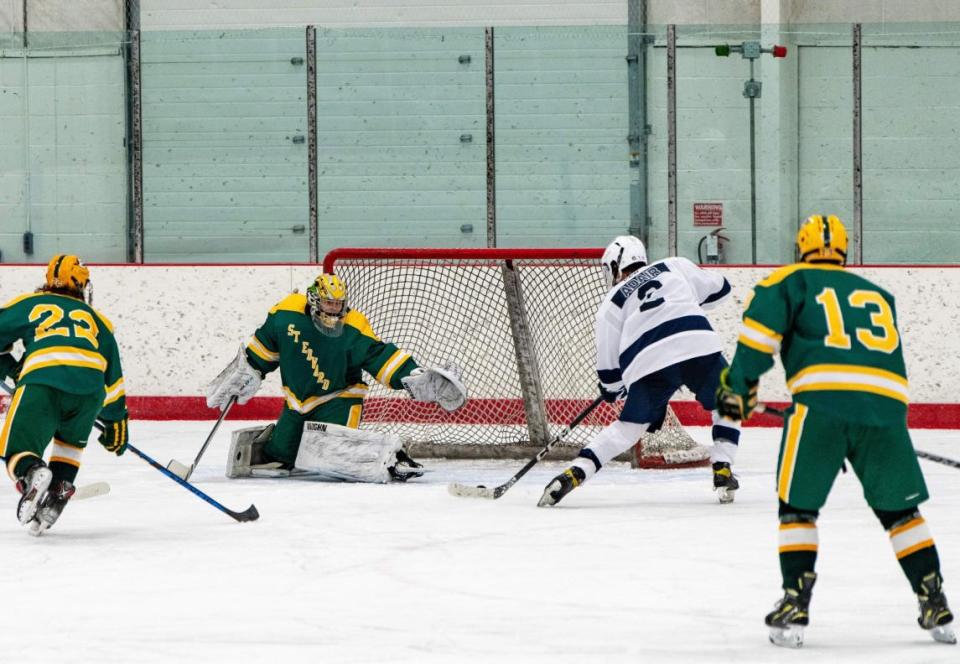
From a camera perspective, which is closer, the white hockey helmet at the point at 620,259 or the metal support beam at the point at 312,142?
the white hockey helmet at the point at 620,259

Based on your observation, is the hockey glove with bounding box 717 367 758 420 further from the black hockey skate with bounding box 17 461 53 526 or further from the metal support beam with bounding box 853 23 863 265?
the metal support beam with bounding box 853 23 863 265

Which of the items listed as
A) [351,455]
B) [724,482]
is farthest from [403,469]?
[724,482]

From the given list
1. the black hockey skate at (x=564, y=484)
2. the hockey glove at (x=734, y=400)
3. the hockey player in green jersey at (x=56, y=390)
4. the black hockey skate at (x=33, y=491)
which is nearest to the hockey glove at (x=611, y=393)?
the black hockey skate at (x=564, y=484)

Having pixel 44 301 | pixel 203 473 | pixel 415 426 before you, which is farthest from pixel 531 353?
pixel 44 301

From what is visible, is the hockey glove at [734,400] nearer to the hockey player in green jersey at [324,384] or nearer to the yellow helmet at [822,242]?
the yellow helmet at [822,242]

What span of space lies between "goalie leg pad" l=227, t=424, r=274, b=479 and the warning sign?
3.30 m

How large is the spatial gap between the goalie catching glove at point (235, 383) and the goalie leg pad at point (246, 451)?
5.7 inches

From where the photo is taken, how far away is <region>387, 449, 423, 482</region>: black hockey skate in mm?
6297

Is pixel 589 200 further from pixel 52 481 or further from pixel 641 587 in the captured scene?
pixel 641 587

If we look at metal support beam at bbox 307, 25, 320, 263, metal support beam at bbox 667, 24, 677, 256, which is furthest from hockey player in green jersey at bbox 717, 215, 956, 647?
metal support beam at bbox 307, 25, 320, 263

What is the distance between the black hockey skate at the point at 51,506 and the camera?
4.71m

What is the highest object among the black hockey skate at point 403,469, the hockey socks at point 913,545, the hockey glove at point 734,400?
the hockey glove at point 734,400

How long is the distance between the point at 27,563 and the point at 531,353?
3.30 metres

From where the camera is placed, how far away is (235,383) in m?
6.44
